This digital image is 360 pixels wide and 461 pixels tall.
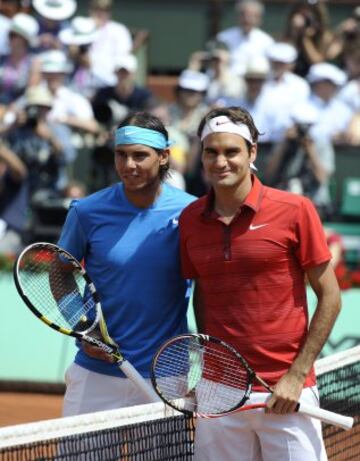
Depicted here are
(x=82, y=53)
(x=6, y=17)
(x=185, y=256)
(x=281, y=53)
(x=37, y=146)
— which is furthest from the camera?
(x=6, y=17)

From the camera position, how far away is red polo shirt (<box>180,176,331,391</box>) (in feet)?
15.0

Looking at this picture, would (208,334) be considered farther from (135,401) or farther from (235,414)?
(135,401)

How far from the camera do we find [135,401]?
5.38m

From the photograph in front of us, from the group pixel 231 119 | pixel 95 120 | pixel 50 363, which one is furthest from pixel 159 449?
pixel 95 120

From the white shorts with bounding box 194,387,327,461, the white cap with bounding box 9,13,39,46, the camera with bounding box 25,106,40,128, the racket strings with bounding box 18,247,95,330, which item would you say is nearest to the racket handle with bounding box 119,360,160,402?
the racket strings with bounding box 18,247,95,330

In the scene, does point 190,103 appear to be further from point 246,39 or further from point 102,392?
point 102,392

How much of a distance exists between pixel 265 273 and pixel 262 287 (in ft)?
0.18

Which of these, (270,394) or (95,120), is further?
(95,120)

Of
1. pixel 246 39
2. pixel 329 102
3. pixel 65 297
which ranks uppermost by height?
pixel 65 297

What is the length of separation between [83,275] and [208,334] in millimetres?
624

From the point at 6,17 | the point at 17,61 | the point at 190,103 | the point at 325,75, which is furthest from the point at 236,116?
the point at 6,17

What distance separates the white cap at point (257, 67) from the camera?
1243 cm

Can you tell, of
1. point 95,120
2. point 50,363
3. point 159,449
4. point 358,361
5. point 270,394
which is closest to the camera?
point 270,394

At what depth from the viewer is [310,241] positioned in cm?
455
